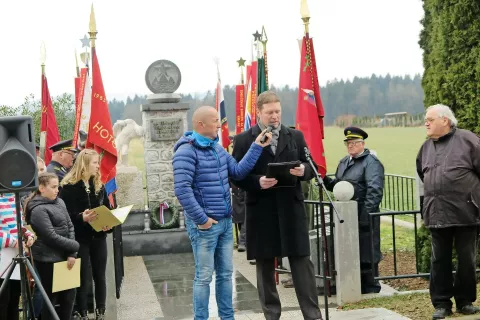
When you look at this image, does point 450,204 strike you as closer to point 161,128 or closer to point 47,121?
point 161,128

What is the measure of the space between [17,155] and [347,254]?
3.60 meters

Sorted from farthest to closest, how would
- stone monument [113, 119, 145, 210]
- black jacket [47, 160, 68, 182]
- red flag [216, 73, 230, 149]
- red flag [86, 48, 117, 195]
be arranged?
red flag [216, 73, 230, 149] → stone monument [113, 119, 145, 210] → red flag [86, 48, 117, 195] → black jacket [47, 160, 68, 182]

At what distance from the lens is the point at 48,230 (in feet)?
19.9

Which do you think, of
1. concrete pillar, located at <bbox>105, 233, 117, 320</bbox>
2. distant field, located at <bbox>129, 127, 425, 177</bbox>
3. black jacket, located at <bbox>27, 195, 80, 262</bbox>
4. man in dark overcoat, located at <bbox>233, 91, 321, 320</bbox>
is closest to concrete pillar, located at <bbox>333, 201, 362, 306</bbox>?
man in dark overcoat, located at <bbox>233, 91, 321, 320</bbox>

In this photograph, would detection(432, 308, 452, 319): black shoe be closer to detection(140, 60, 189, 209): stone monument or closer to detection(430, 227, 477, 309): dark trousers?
detection(430, 227, 477, 309): dark trousers

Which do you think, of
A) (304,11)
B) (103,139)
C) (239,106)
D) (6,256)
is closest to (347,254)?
(304,11)

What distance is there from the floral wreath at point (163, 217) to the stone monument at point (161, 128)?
0.69 feet

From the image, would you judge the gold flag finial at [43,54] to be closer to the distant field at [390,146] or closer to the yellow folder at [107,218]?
the yellow folder at [107,218]

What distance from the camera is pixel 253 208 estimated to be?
600cm

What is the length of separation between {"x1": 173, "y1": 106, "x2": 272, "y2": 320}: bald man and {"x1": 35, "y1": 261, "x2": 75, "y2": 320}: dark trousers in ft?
4.01

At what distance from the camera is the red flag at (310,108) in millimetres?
7961

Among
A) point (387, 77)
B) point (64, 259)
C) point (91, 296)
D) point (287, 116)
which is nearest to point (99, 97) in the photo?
point (91, 296)

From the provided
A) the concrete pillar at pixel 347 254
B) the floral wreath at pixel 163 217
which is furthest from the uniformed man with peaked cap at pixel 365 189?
the floral wreath at pixel 163 217

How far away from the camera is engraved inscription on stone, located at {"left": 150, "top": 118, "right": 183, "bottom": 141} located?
13383 mm
